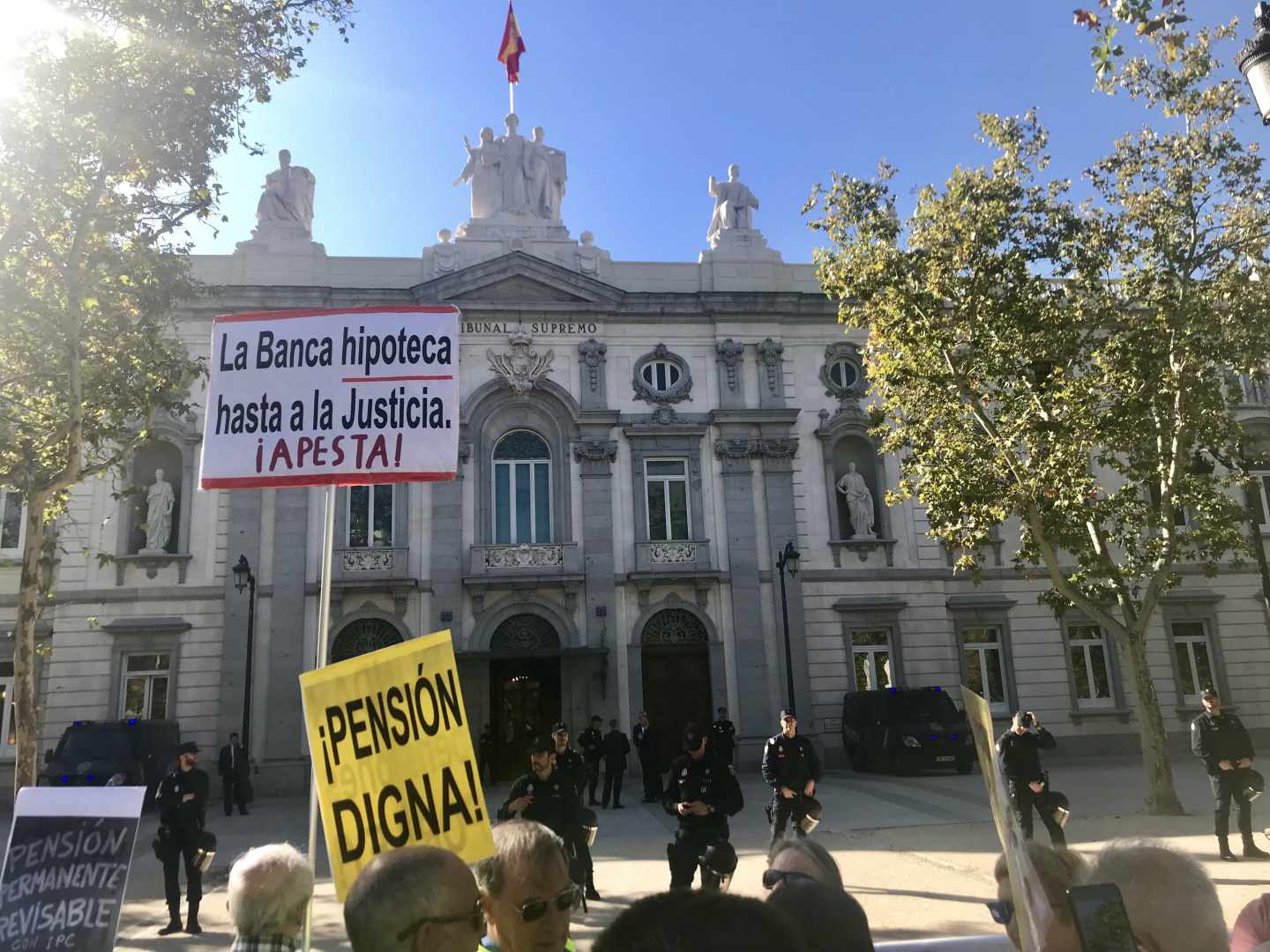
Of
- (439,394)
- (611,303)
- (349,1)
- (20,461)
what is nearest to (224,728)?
(20,461)

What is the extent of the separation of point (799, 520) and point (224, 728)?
47.9ft

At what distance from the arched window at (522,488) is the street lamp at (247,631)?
577 cm

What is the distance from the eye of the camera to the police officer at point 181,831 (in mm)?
9016

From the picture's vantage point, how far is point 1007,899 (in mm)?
3262

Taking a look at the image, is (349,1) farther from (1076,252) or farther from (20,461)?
(1076,252)

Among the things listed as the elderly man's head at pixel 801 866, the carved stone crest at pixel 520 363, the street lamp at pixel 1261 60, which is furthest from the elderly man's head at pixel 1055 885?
the carved stone crest at pixel 520 363

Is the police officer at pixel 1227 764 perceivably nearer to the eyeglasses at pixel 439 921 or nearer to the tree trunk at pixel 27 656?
the eyeglasses at pixel 439 921

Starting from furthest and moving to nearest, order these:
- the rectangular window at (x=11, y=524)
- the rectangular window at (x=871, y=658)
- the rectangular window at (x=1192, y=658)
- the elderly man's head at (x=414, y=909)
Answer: the rectangular window at (x=1192, y=658)
the rectangular window at (x=871, y=658)
the rectangular window at (x=11, y=524)
the elderly man's head at (x=414, y=909)

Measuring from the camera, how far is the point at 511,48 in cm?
2644

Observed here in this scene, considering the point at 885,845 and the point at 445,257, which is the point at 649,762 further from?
the point at 445,257

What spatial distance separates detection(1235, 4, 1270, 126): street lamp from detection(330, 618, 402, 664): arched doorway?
2008cm

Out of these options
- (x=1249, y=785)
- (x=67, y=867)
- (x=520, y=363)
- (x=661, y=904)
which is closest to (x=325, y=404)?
(x=67, y=867)

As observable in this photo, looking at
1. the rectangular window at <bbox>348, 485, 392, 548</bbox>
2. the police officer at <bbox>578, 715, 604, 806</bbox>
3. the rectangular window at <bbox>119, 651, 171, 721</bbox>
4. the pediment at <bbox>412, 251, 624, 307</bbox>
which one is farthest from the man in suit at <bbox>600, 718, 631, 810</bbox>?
the pediment at <bbox>412, 251, 624, 307</bbox>

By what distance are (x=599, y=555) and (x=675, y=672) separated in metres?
3.43
